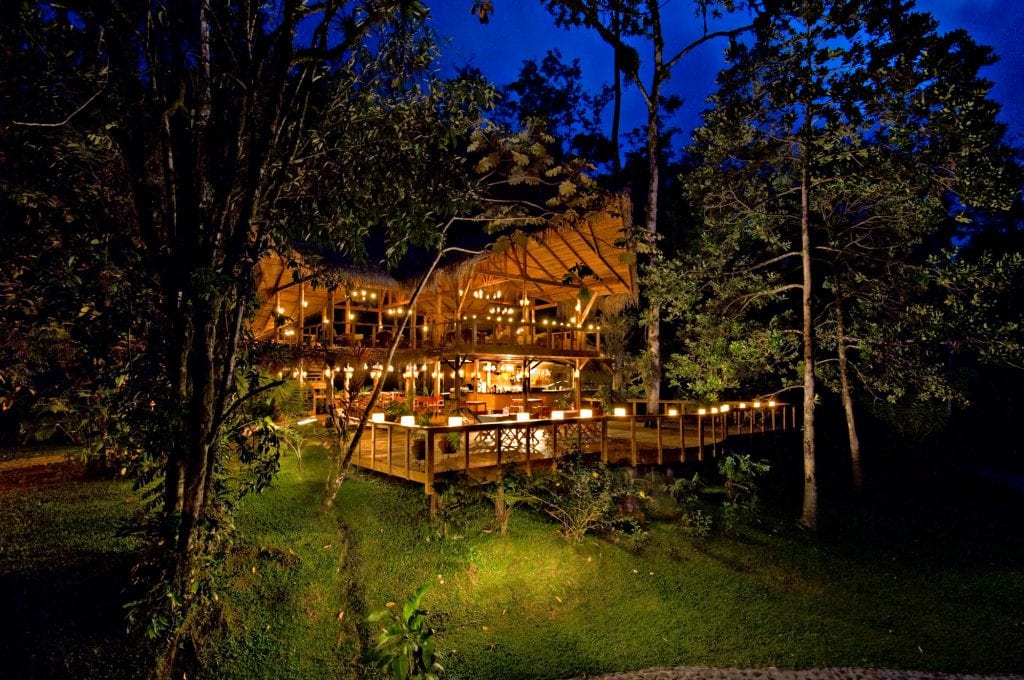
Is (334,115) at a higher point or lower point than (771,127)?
lower

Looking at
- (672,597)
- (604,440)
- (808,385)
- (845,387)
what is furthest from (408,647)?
(845,387)

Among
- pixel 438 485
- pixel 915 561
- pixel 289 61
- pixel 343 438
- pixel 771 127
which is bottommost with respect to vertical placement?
pixel 915 561

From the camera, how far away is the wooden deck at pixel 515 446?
8.21 meters

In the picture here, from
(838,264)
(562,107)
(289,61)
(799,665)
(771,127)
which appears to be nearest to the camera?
(289,61)

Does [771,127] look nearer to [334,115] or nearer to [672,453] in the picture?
[672,453]

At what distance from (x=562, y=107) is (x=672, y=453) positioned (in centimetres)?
1968

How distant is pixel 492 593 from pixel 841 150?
9816 mm

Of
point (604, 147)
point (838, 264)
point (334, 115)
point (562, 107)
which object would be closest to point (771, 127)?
point (838, 264)

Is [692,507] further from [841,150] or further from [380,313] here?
[380,313]

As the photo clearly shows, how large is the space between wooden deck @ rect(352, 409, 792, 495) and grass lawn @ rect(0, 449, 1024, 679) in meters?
0.73

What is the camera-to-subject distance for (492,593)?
6762 millimetres

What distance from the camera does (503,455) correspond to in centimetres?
877

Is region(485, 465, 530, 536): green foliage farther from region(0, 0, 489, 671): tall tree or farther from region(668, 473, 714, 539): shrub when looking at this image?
region(0, 0, 489, 671): tall tree

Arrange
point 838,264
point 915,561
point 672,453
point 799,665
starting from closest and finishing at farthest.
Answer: point 799,665, point 915,561, point 672,453, point 838,264
